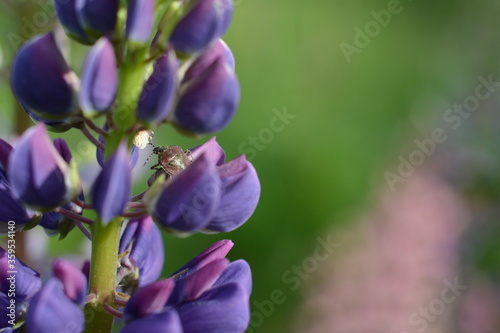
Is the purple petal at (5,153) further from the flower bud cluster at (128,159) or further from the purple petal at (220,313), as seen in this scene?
the purple petal at (220,313)

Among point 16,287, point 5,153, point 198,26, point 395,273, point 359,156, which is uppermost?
point 198,26

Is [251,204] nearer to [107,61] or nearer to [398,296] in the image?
[107,61]

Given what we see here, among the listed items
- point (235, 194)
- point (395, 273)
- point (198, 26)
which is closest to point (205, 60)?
point (198, 26)

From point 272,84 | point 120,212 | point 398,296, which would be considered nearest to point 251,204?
point 120,212

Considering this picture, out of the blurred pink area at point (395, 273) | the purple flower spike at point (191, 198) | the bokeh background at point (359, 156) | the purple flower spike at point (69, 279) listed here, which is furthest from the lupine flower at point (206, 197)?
the blurred pink area at point (395, 273)

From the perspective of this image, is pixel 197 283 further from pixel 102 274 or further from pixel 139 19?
pixel 139 19

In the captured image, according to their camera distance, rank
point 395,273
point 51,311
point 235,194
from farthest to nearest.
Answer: point 395,273, point 235,194, point 51,311

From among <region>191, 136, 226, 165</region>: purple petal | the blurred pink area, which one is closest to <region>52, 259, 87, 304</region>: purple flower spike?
<region>191, 136, 226, 165</region>: purple petal
